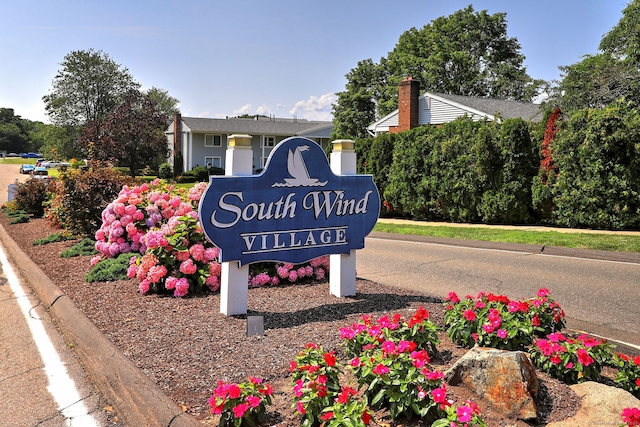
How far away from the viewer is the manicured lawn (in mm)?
11953

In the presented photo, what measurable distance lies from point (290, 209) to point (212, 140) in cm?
4845

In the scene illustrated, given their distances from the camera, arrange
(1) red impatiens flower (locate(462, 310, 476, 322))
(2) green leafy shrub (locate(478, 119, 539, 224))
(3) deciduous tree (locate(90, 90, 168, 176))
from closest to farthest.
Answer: (1) red impatiens flower (locate(462, 310, 476, 322)), (2) green leafy shrub (locate(478, 119, 539, 224)), (3) deciduous tree (locate(90, 90, 168, 176))

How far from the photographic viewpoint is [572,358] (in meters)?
3.85

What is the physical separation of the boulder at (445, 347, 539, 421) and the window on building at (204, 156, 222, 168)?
164 feet

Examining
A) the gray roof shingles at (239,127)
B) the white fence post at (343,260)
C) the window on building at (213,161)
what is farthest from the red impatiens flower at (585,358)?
the window on building at (213,161)

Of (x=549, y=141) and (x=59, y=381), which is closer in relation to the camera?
(x=59, y=381)

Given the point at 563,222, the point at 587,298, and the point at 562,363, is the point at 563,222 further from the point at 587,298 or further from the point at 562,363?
A: the point at 562,363

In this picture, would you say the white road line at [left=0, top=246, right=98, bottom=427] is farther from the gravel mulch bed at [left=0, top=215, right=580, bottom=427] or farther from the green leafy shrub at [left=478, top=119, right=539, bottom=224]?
the green leafy shrub at [left=478, top=119, right=539, bottom=224]

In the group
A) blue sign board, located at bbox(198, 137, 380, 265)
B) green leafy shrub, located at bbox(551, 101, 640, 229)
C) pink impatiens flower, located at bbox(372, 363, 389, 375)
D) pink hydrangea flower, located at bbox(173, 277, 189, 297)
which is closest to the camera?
pink impatiens flower, located at bbox(372, 363, 389, 375)

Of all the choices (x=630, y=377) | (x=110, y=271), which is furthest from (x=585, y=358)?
(x=110, y=271)

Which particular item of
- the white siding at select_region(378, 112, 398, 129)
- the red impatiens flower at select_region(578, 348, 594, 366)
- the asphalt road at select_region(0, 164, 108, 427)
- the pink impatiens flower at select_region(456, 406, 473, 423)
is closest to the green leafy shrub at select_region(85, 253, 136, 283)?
the asphalt road at select_region(0, 164, 108, 427)

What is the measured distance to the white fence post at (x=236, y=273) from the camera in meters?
5.73

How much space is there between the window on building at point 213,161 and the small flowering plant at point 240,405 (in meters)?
50.1

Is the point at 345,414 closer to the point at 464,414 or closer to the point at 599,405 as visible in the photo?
the point at 464,414
